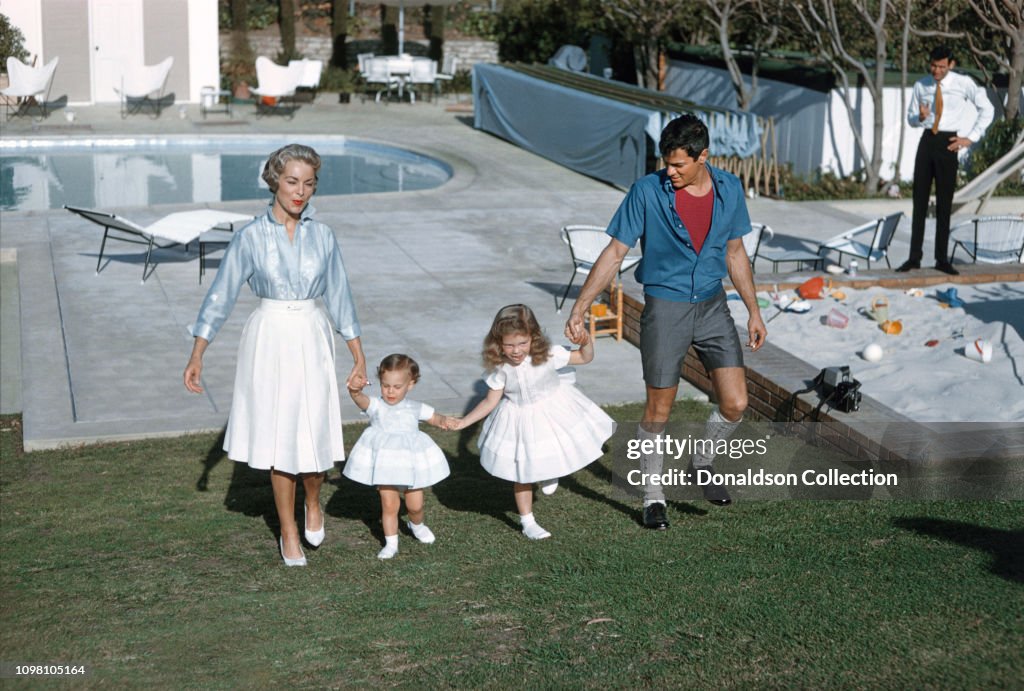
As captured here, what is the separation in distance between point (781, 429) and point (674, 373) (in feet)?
5.61

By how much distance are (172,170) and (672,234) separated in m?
16.0

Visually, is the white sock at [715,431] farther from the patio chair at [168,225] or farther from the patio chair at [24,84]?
the patio chair at [24,84]

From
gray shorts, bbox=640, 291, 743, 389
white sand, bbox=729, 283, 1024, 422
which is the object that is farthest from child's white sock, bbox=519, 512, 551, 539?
white sand, bbox=729, 283, 1024, 422

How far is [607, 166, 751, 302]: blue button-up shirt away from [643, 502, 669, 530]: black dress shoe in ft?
3.05

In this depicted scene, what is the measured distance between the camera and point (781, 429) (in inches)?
287

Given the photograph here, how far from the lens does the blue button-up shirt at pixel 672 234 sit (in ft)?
18.5

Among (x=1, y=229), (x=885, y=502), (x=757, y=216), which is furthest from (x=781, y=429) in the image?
(x=1, y=229)

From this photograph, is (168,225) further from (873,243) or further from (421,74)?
(421,74)

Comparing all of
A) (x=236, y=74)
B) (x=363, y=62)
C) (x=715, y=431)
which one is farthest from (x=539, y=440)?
(x=236, y=74)

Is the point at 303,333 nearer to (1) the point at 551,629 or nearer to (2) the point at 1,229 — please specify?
(1) the point at 551,629

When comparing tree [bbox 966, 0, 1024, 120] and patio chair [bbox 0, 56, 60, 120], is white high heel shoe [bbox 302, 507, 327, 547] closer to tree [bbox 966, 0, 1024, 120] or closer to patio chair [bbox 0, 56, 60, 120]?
tree [bbox 966, 0, 1024, 120]

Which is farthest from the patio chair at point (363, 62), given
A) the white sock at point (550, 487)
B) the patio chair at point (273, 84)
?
the white sock at point (550, 487)

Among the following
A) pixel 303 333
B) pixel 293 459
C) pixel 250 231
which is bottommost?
pixel 293 459

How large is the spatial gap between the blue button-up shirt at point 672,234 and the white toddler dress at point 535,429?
1.88 feet
